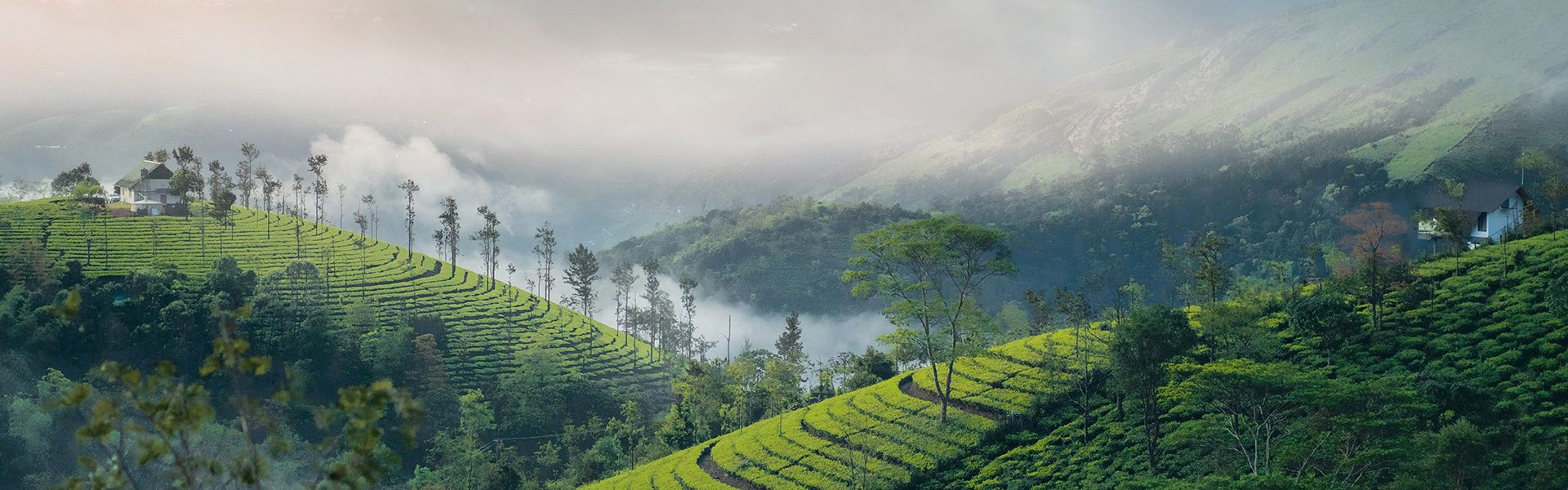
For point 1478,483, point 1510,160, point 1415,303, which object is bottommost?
point 1478,483

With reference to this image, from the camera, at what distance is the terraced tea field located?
166 feet

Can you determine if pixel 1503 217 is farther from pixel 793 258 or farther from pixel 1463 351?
pixel 793 258

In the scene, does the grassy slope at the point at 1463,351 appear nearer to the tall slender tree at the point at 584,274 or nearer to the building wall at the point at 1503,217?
the building wall at the point at 1503,217

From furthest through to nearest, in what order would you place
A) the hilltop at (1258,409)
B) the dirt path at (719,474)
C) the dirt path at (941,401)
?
1. the dirt path at (941,401)
2. the dirt path at (719,474)
3. the hilltop at (1258,409)

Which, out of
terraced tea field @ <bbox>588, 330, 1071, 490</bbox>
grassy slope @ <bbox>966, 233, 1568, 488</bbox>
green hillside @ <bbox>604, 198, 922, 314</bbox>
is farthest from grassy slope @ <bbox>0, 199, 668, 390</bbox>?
green hillside @ <bbox>604, 198, 922, 314</bbox>

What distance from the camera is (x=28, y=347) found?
88875 millimetres

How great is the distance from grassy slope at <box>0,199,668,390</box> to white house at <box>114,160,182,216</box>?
316 centimetres

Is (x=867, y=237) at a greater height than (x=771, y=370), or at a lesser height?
greater

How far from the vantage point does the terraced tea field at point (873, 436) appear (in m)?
50.7

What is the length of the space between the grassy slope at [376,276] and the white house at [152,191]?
3.16 metres

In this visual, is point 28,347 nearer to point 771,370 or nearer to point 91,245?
point 91,245

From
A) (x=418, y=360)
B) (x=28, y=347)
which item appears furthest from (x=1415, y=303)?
(x=28, y=347)

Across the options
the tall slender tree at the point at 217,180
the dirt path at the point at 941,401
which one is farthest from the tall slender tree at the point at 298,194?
the dirt path at the point at 941,401

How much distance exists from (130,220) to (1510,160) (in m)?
142
